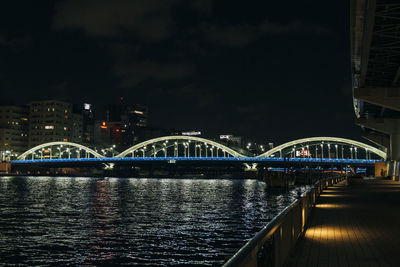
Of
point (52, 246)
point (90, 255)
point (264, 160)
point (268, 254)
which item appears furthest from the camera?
point (264, 160)

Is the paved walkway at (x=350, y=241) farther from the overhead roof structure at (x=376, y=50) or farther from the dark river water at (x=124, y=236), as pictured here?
the overhead roof structure at (x=376, y=50)

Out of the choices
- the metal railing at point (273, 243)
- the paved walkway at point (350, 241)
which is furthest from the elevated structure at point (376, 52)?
the metal railing at point (273, 243)

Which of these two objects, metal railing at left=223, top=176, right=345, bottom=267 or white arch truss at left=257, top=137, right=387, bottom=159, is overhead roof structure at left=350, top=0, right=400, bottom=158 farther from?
white arch truss at left=257, top=137, right=387, bottom=159

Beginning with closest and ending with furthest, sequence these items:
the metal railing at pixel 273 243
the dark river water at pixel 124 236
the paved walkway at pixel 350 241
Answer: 1. the metal railing at pixel 273 243
2. the paved walkway at pixel 350 241
3. the dark river water at pixel 124 236

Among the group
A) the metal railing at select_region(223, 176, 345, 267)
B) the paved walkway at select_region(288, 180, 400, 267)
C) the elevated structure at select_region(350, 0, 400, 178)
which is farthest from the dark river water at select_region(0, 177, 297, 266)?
the elevated structure at select_region(350, 0, 400, 178)

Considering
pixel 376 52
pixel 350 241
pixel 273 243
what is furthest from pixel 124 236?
pixel 376 52

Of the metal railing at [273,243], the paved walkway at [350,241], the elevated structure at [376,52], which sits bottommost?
the paved walkway at [350,241]

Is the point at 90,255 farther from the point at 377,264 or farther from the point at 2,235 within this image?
the point at 377,264

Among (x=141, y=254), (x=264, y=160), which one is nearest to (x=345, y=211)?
(x=141, y=254)

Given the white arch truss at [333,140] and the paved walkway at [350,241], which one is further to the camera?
the white arch truss at [333,140]

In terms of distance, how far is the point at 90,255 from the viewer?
2119 centimetres

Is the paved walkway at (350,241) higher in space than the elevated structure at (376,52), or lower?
lower

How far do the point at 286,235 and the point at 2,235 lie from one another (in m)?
20.3

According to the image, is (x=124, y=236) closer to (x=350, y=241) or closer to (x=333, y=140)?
(x=350, y=241)
